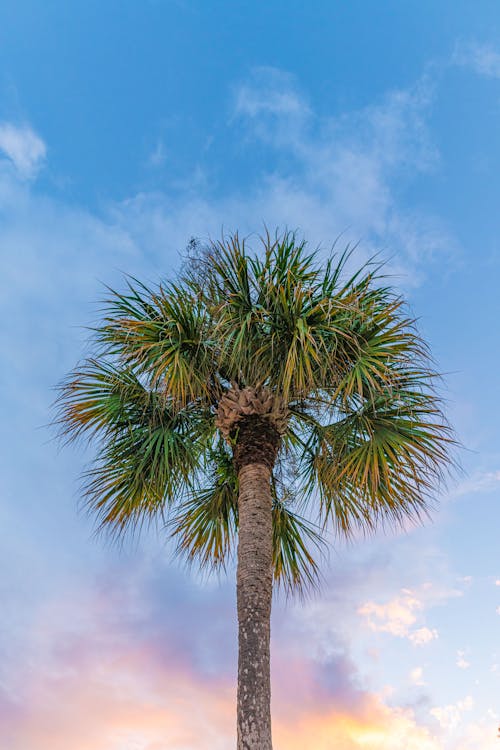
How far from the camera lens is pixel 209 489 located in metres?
9.66

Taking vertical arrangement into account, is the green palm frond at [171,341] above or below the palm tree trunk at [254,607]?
above

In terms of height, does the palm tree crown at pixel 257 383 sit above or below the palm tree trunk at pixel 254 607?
above

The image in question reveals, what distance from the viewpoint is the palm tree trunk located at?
21.7 feet

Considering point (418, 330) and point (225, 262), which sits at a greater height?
point (225, 262)

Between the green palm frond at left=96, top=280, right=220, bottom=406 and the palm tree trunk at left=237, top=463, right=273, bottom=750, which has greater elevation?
the green palm frond at left=96, top=280, right=220, bottom=406

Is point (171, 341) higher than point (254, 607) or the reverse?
higher

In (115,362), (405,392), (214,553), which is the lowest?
(214,553)

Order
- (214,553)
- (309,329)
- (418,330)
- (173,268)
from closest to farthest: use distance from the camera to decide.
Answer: (309,329) < (418,330) < (173,268) < (214,553)

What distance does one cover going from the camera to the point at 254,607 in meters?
7.19

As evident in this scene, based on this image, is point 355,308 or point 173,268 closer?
point 355,308

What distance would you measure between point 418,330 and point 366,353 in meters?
0.76

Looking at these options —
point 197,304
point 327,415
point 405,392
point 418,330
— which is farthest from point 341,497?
point 197,304

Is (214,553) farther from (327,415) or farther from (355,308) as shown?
(355,308)

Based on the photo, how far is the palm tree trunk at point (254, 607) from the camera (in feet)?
21.7
